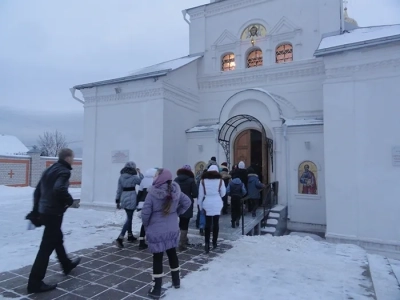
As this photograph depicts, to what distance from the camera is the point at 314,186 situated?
9.98m

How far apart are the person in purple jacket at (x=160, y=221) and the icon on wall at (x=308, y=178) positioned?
744cm

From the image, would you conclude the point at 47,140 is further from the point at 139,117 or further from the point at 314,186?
the point at 314,186

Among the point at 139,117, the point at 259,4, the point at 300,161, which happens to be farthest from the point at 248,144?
the point at 259,4

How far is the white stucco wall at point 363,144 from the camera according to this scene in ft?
25.4

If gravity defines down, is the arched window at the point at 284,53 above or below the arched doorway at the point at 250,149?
above

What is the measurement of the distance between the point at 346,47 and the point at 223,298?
7.66 m

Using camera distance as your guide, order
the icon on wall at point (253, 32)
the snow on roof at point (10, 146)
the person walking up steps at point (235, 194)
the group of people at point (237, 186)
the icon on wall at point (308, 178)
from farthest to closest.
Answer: the snow on roof at point (10, 146)
the icon on wall at point (253, 32)
the icon on wall at point (308, 178)
the person walking up steps at point (235, 194)
the group of people at point (237, 186)

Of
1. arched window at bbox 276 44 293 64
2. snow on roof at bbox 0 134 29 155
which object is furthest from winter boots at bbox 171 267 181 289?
snow on roof at bbox 0 134 29 155

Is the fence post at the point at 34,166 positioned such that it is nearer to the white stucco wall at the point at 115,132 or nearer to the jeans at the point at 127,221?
the white stucco wall at the point at 115,132

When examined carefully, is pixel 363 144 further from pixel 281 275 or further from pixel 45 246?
pixel 45 246

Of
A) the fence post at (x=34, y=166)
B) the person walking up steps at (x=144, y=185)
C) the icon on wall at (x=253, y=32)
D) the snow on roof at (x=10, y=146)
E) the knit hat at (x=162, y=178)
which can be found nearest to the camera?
the knit hat at (x=162, y=178)

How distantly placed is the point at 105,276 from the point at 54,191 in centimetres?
160

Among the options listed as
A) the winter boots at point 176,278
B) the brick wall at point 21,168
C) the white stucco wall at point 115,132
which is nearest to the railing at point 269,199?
the white stucco wall at point 115,132

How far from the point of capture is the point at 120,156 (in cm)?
1179
